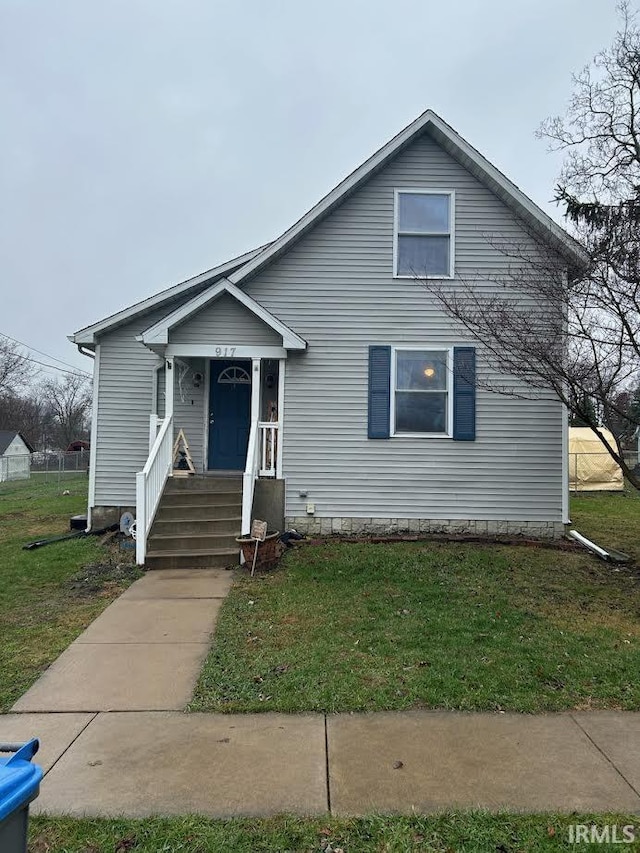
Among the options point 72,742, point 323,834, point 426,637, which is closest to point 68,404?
point 426,637

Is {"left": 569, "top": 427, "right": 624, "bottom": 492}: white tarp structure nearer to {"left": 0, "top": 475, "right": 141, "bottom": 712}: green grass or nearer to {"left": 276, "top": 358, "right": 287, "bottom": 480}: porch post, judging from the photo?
{"left": 276, "top": 358, "right": 287, "bottom": 480}: porch post

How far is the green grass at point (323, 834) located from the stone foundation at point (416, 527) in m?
6.75

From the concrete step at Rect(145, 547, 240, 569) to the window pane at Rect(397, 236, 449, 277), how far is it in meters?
5.70

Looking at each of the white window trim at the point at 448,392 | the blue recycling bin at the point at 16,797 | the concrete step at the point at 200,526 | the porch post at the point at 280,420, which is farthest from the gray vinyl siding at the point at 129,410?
the blue recycling bin at the point at 16,797

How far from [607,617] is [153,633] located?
459 cm

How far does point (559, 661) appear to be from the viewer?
4.40 meters

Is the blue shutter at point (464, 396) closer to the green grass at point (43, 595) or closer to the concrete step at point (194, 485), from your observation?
the concrete step at point (194, 485)

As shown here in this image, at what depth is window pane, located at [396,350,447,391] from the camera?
9422 mm

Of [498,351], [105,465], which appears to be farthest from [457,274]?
[105,465]

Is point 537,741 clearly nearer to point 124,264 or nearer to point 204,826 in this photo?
point 204,826

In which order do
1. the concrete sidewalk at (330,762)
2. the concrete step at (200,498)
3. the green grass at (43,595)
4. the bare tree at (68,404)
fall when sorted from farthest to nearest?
1. the bare tree at (68,404)
2. the concrete step at (200,498)
3. the green grass at (43,595)
4. the concrete sidewalk at (330,762)

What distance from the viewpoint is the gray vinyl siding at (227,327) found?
920cm

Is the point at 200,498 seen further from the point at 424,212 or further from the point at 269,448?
the point at 424,212

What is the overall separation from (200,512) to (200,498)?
0.34 meters
